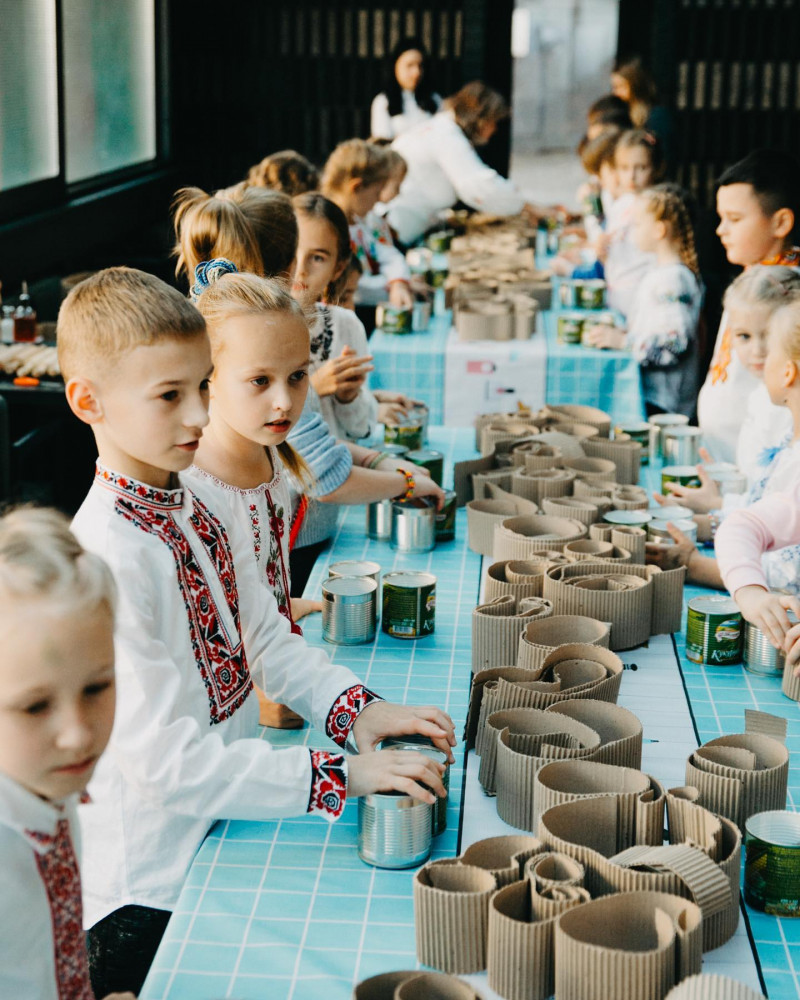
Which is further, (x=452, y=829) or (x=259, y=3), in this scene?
(x=259, y=3)

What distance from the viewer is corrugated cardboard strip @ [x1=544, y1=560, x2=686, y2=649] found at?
2031 millimetres

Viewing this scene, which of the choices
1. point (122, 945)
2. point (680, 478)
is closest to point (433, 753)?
point (122, 945)

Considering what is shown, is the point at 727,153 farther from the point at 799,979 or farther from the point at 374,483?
the point at 799,979

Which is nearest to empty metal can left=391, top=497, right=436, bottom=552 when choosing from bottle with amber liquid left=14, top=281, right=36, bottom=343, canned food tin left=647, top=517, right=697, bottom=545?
canned food tin left=647, top=517, right=697, bottom=545

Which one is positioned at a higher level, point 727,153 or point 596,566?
point 727,153

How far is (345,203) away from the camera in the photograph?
179 inches

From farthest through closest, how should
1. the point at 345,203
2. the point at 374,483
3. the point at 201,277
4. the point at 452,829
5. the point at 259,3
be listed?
the point at 259,3 < the point at 345,203 < the point at 374,483 < the point at 201,277 < the point at 452,829

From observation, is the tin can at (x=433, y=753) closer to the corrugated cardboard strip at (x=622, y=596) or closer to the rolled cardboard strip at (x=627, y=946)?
the rolled cardboard strip at (x=627, y=946)

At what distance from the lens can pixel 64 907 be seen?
116cm

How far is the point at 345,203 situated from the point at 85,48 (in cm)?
304

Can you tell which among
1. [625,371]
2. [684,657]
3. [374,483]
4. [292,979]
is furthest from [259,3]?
[292,979]

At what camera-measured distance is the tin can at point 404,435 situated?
10.3ft

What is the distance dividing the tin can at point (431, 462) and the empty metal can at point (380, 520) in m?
0.18

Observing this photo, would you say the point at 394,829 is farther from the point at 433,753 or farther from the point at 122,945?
the point at 122,945
